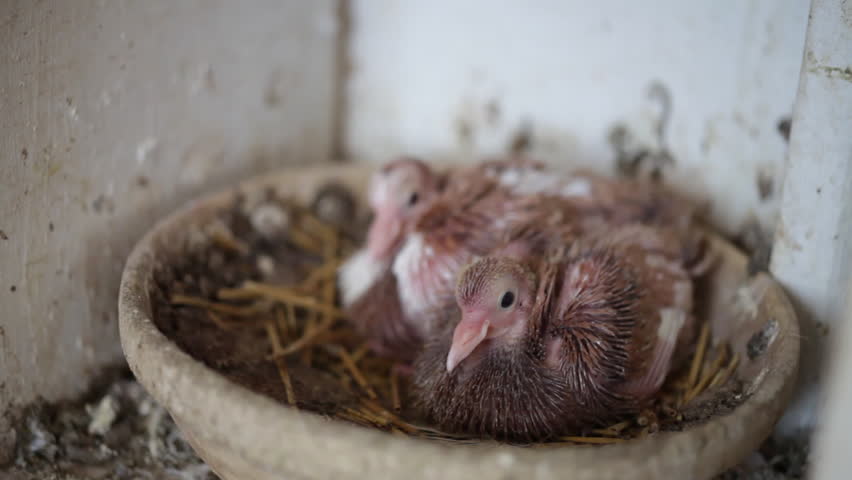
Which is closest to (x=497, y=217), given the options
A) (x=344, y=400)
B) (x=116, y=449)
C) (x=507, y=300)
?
(x=507, y=300)

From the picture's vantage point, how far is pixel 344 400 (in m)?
1.31

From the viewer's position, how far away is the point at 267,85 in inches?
72.7

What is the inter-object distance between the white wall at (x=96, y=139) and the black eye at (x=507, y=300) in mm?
808

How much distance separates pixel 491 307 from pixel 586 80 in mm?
842

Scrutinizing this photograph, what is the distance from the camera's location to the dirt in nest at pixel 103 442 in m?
1.29

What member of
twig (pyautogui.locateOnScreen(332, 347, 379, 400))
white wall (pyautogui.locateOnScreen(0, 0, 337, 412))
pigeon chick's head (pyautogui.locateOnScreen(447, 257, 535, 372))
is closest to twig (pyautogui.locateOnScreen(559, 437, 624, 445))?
pigeon chick's head (pyautogui.locateOnScreen(447, 257, 535, 372))

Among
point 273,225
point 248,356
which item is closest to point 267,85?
point 273,225

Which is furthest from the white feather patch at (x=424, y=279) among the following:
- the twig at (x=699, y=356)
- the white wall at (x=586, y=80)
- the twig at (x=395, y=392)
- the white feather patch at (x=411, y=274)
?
the white wall at (x=586, y=80)

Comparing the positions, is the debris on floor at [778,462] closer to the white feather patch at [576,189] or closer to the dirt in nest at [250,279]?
the white feather patch at [576,189]

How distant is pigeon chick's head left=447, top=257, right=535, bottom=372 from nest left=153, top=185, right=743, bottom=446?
151 mm

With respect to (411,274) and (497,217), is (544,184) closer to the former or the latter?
(497,217)

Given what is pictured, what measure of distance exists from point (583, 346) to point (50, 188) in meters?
0.96

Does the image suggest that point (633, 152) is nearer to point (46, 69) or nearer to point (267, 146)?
point (267, 146)

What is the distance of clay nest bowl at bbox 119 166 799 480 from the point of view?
0.89 meters
